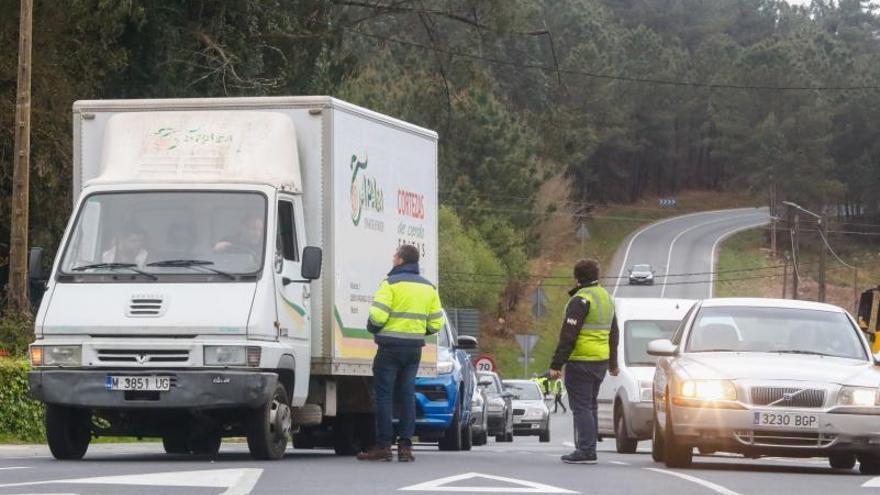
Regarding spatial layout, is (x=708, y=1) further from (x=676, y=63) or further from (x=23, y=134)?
(x=23, y=134)

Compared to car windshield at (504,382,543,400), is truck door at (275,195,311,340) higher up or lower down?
higher up

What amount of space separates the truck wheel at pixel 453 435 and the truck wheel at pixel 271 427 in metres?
6.49

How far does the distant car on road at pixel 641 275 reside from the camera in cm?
10219

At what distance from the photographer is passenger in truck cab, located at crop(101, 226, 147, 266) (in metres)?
16.8

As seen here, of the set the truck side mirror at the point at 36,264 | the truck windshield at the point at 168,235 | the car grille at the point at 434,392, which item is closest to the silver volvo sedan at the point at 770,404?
the truck windshield at the point at 168,235

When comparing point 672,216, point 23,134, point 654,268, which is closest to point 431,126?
point 23,134

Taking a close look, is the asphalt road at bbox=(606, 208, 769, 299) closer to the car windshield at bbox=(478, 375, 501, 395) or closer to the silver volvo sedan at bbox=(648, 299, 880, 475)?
the car windshield at bbox=(478, 375, 501, 395)

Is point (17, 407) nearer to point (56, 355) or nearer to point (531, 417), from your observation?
point (56, 355)

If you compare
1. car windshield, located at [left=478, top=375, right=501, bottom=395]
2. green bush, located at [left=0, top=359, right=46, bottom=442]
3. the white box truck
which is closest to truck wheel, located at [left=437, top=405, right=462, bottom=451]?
the white box truck

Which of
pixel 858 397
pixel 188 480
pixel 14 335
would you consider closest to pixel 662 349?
pixel 858 397

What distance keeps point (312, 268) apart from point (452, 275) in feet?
207

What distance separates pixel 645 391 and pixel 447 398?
7.90 feet

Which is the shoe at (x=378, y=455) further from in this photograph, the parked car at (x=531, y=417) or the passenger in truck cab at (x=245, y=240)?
the parked car at (x=531, y=417)

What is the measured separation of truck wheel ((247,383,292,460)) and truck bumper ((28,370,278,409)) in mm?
267
